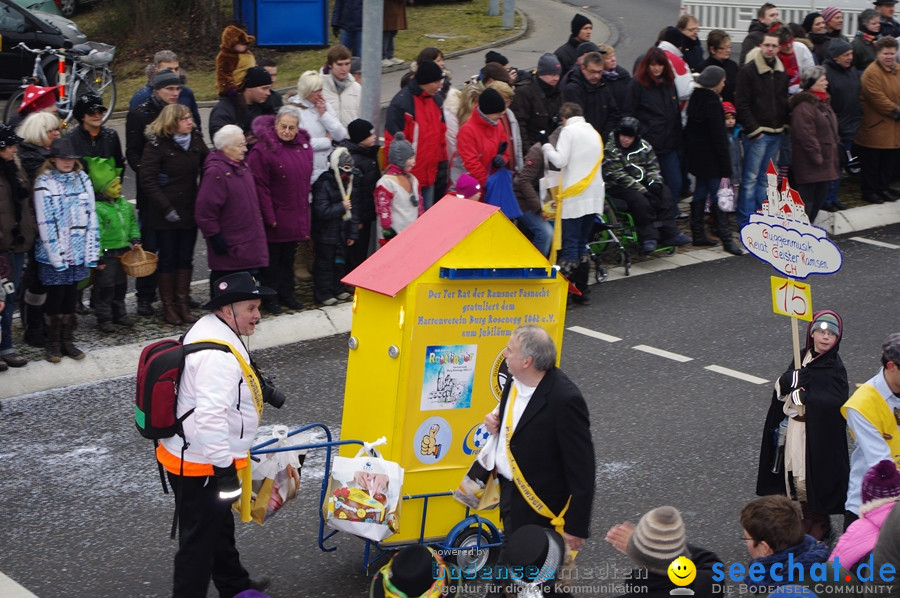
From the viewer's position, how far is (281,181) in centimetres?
1013

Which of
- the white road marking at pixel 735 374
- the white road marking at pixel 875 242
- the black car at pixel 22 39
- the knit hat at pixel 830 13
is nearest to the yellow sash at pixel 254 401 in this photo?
the white road marking at pixel 735 374

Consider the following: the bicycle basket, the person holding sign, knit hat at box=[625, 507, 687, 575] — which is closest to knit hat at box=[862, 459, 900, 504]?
the person holding sign

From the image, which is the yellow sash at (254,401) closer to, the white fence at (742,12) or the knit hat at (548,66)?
the knit hat at (548,66)

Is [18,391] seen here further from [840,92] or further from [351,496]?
[840,92]

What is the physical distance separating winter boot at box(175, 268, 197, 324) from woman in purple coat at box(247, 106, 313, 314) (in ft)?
2.25

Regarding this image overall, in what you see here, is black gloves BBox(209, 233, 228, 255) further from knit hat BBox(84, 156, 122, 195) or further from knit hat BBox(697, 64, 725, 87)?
knit hat BBox(697, 64, 725, 87)

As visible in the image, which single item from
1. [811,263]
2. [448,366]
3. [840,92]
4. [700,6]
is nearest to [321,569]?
[448,366]

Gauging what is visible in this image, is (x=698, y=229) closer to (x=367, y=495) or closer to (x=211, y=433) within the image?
(x=367, y=495)

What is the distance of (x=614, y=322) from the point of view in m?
10.6

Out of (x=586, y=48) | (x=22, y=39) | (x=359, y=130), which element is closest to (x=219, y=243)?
(x=359, y=130)

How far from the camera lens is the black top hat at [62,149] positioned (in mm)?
8977

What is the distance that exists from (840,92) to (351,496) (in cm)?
983

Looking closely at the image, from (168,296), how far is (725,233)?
235 inches

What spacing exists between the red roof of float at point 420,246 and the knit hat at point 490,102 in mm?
4224
